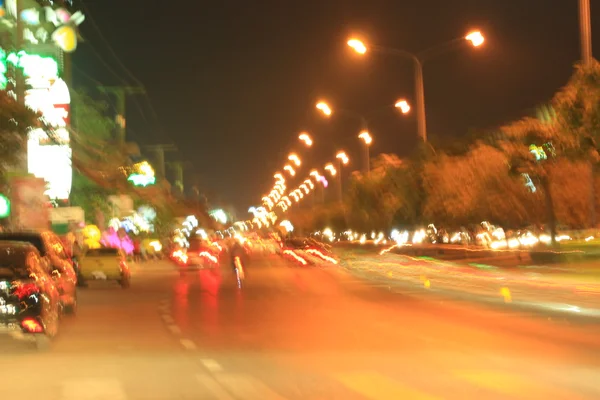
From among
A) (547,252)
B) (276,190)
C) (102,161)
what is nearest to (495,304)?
(547,252)

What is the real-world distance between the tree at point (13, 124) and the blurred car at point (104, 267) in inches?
484

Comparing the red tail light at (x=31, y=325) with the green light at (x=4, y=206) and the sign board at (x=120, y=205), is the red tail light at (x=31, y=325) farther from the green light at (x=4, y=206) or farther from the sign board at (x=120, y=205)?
the sign board at (x=120, y=205)

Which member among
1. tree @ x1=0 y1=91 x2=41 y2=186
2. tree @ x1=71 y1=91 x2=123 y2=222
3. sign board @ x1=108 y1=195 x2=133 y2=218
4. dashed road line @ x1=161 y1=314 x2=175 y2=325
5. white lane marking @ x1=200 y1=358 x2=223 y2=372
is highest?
tree @ x1=71 y1=91 x2=123 y2=222

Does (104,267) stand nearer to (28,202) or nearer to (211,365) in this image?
(28,202)

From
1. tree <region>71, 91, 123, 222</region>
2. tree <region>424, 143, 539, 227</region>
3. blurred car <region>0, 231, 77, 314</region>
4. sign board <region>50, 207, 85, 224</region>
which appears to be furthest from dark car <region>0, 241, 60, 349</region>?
tree <region>424, 143, 539, 227</region>

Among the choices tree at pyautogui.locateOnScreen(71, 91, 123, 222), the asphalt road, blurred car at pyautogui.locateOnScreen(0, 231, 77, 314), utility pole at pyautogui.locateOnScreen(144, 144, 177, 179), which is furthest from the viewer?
utility pole at pyautogui.locateOnScreen(144, 144, 177, 179)

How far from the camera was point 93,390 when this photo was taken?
10852 mm

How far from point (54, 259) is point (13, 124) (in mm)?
4437

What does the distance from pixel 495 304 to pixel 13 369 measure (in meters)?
14.0

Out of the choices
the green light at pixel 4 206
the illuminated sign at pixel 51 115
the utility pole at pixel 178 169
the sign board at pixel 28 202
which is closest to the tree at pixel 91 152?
the illuminated sign at pixel 51 115

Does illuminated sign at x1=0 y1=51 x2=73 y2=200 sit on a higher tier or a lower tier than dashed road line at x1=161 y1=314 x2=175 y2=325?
higher

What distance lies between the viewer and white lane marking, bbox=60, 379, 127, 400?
34.0 ft

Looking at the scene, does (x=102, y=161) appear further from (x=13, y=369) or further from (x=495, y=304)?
(x=13, y=369)

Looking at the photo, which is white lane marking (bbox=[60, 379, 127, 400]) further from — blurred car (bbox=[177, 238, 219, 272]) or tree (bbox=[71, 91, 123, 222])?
blurred car (bbox=[177, 238, 219, 272])
